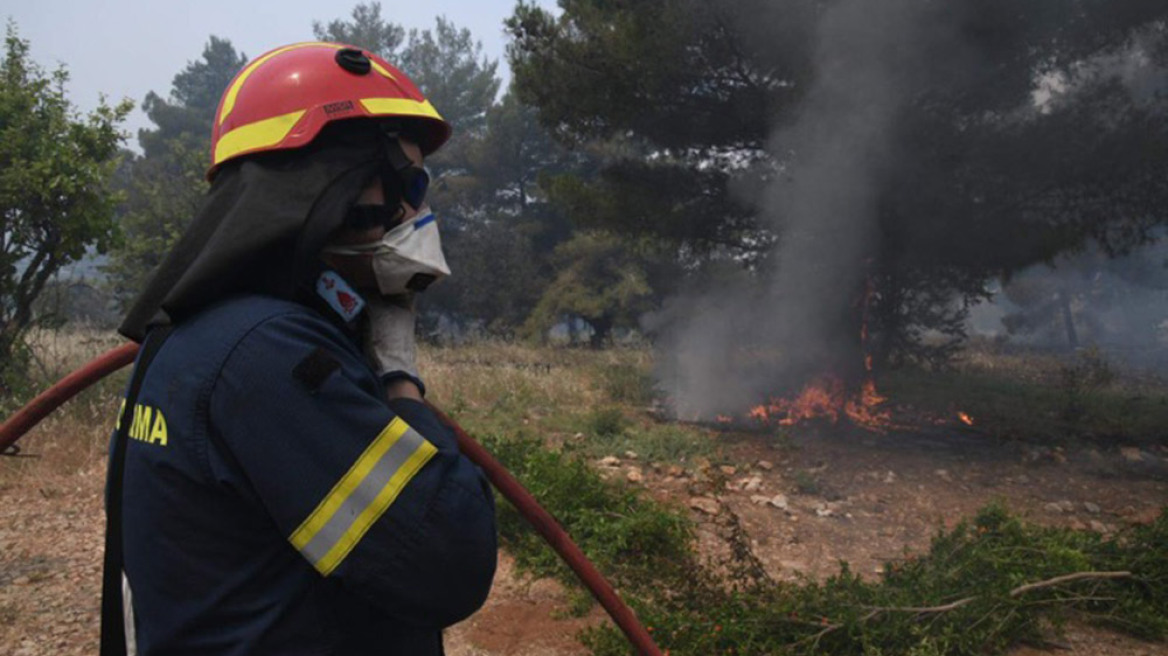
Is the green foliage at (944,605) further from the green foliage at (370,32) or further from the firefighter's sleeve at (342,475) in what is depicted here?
the green foliage at (370,32)

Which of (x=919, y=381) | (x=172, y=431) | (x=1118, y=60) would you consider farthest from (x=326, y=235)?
(x=919, y=381)

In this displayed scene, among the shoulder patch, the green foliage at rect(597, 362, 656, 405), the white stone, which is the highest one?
the green foliage at rect(597, 362, 656, 405)

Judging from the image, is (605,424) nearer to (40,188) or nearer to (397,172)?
(40,188)

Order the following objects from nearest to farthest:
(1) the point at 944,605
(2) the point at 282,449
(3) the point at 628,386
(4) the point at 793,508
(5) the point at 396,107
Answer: (2) the point at 282,449 → (5) the point at 396,107 → (1) the point at 944,605 → (4) the point at 793,508 → (3) the point at 628,386

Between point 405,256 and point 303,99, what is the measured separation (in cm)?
34

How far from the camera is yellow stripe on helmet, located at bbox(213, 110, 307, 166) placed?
4.59ft

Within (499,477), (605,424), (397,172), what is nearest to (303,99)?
(397,172)

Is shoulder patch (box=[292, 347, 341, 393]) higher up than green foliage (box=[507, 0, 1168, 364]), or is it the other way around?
green foliage (box=[507, 0, 1168, 364])

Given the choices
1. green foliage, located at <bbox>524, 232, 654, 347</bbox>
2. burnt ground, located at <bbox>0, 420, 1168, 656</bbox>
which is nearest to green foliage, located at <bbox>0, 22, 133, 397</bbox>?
burnt ground, located at <bbox>0, 420, 1168, 656</bbox>

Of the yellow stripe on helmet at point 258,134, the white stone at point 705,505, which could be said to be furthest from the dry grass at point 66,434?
the yellow stripe on helmet at point 258,134

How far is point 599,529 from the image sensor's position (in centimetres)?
471

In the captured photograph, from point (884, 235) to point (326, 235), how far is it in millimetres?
9659

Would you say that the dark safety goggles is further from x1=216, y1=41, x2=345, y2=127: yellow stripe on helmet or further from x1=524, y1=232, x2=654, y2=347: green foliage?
x1=524, y1=232, x2=654, y2=347: green foliage

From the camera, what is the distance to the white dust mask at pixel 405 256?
146 centimetres
